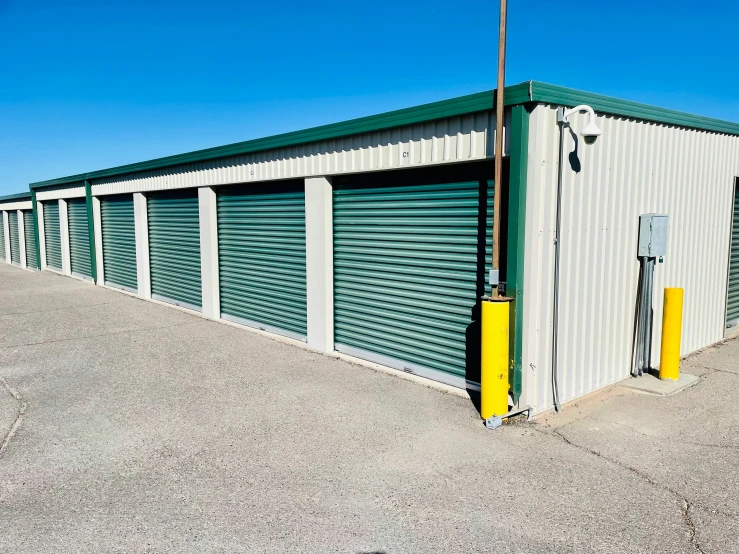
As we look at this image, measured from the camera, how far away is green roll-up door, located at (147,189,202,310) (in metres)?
12.9

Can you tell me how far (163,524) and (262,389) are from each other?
3263mm

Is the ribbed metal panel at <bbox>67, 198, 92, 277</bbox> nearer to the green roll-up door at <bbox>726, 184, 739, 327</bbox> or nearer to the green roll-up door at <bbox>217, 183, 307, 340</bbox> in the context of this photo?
the green roll-up door at <bbox>217, 183, 307, 340</bbox>

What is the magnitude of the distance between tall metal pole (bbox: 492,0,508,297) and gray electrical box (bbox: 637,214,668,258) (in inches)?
95.5

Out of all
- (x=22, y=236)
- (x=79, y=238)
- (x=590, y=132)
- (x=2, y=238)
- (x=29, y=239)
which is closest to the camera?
(x=590, y=132)

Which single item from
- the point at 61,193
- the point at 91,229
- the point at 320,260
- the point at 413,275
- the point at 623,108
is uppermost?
the point at 623,108

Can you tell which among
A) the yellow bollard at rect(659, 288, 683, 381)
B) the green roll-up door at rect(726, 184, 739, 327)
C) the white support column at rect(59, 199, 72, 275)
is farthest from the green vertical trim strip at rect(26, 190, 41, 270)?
the green roll-up door at rect(726, 184, 739, 327)

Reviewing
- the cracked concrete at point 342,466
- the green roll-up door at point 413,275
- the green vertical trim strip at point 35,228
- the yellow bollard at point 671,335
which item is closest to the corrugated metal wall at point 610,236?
the yellow bollard at point 671,335

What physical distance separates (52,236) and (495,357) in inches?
907

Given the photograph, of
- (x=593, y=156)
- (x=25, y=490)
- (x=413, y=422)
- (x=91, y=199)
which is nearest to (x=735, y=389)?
(x=593, y=156)

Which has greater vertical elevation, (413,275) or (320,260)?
(320,260)

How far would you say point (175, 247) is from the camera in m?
13.6

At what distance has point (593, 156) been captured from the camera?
6273mm

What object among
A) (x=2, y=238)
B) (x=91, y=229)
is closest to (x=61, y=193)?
(x=91, y=229)

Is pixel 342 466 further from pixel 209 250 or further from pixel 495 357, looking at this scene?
pixel 209 250
